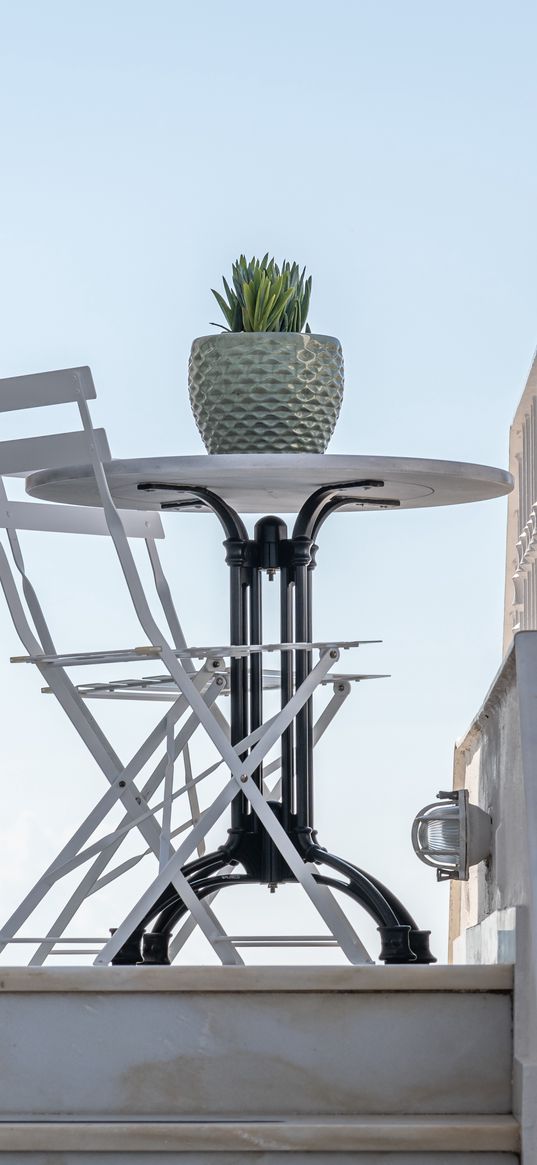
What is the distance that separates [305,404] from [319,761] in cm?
84

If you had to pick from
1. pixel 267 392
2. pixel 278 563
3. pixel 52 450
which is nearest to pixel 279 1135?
pixel 52 450

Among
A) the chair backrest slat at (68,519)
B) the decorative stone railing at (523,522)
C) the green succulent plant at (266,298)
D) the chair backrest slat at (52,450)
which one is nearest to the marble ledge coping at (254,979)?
the chair backrest slat at (52,450)

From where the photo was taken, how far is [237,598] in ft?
11.0

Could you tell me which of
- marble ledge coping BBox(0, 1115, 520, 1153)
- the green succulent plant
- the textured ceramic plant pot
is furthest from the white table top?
marble ledge coping BBox(0, 1115, 520, 1153)

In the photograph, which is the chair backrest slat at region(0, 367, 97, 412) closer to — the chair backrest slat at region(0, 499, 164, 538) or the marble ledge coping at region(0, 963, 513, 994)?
the chair backrest slat at region(0, 499, 164, 538)

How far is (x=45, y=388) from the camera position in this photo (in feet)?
9.44

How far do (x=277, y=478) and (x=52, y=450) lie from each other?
0.47 meters

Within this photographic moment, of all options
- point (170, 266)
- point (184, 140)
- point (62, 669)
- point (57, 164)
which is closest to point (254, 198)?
point (170, 266)

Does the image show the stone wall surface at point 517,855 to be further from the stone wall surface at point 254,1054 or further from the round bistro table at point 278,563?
the round bistro table at point 278,563

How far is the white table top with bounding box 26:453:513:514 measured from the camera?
114 inches

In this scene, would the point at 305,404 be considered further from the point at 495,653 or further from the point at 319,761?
the point at 495,653

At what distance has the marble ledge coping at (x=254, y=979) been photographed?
2195 mm

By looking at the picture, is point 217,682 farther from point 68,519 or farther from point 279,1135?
point 279,1135

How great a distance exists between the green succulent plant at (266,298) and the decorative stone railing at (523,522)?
816mm
